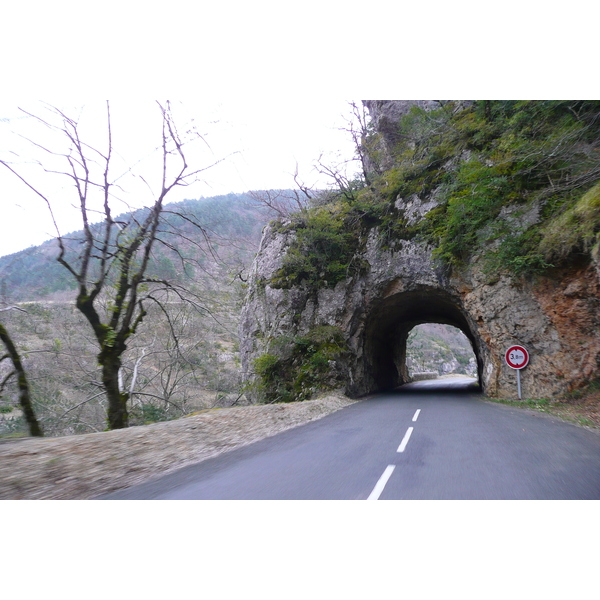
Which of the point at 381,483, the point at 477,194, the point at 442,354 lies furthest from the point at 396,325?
the point at 442,354

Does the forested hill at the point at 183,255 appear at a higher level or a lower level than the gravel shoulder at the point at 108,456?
higher

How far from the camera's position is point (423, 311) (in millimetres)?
23750

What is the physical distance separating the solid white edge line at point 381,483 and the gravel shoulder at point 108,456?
2991mm

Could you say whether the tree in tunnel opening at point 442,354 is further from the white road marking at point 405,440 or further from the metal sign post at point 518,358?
the white road marking at point 405,440

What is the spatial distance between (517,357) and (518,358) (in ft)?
0.15

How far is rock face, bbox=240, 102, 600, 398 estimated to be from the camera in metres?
12.1

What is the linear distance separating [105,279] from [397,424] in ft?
26.6

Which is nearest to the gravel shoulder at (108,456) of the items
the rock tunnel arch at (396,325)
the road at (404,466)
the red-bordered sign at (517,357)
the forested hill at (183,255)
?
the road at (404,466)

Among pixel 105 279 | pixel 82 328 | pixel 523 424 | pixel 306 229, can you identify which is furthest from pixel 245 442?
pixel 82 328

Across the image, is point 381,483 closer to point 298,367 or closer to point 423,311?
point 298,367

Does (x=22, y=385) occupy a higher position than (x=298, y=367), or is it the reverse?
(x=22, y=385)

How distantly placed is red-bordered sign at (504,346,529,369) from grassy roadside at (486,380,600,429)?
48.5 inches

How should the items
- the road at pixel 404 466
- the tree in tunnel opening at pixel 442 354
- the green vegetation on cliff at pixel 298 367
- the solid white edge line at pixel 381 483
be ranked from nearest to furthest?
the solid white edge line at pixel 381 483 < the road at pixel 404 466 < the green vegetation on cliff at pixel 298 367 < the tree in tunnel opening at pixel 442 354

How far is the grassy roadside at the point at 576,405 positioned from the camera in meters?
9.17
